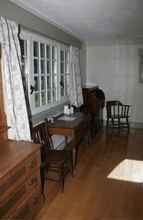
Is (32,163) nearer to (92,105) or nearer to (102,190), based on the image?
(102,190)

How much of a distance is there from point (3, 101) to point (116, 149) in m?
2.77

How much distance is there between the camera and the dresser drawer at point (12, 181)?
1.55m

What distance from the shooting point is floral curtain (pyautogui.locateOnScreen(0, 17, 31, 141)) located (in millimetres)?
2275

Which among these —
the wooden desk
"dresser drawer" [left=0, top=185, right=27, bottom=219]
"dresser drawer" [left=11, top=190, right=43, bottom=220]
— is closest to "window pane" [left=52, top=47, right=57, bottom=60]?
the wooden desk

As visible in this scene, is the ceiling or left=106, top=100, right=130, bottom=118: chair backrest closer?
the ceiling

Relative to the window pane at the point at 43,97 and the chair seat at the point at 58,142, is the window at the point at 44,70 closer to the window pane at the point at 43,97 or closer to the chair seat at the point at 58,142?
the window pane at the point at 43,97

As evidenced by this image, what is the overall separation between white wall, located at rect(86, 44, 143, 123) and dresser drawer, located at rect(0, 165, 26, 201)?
4814mm

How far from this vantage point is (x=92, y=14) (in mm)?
3113

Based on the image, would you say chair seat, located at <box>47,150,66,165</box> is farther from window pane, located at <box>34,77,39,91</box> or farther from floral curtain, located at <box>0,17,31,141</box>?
window pane, located at <box>34,77,39,91</box>

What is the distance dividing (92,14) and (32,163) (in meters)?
2.28

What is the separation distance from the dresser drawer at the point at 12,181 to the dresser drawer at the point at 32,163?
0.21 feet

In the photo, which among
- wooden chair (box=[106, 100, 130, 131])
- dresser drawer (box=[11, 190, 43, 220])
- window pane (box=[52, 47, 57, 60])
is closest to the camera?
dresser drawer (box=[11, 190, 43, 220])

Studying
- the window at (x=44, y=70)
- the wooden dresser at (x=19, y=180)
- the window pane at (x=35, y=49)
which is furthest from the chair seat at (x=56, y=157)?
the window pane at (x=35, y=49)

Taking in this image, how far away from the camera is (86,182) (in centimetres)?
302
